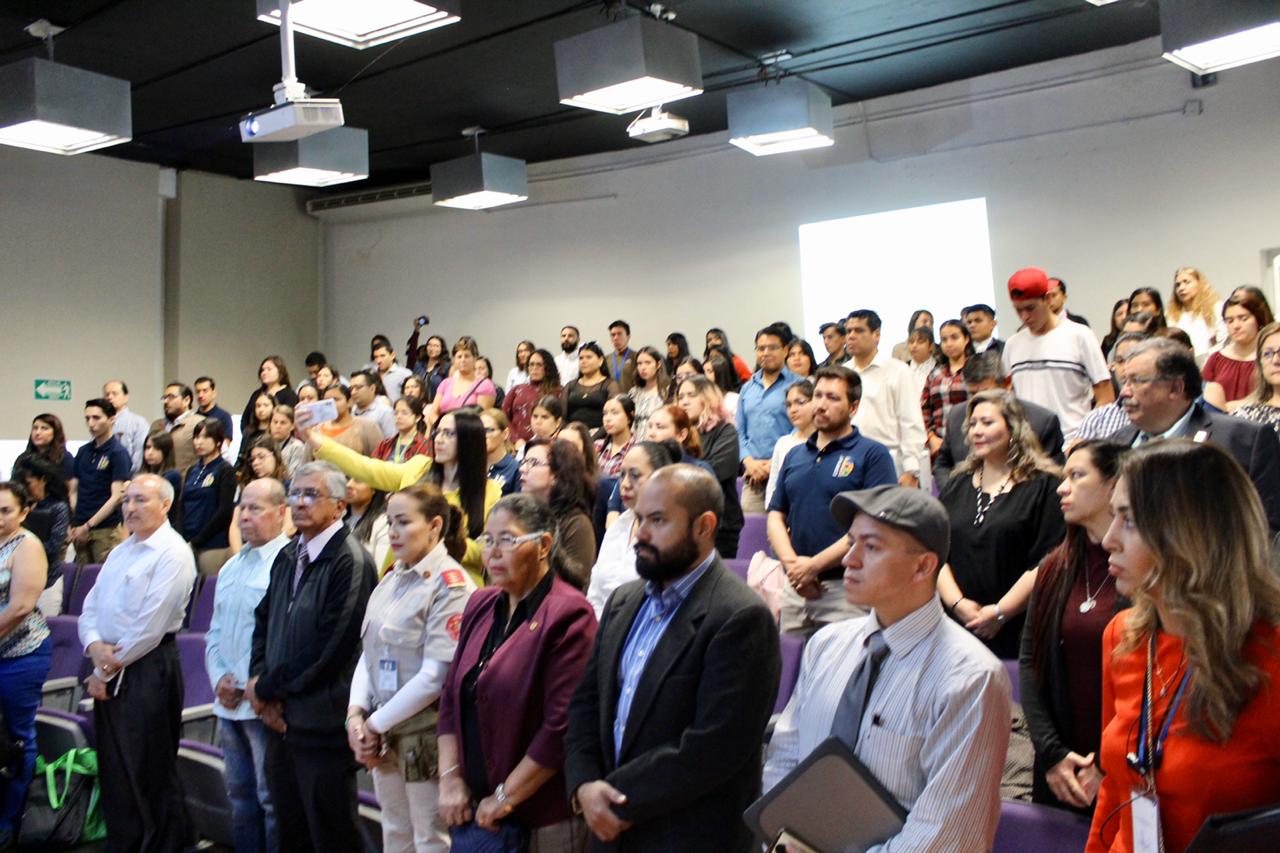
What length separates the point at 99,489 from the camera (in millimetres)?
7539

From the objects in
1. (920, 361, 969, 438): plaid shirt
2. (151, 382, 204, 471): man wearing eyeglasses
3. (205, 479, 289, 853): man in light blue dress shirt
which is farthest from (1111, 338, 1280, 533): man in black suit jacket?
(151, 382, 204, 471): man wearing eyeglasses

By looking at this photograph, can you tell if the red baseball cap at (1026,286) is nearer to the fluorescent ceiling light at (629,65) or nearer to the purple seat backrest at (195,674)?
the fluorescent ceiling light at (629,65)

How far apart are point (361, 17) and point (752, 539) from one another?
287cm

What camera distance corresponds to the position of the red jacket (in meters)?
2.71

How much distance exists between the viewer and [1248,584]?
5.36ft

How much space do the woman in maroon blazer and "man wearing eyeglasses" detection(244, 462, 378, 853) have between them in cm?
72

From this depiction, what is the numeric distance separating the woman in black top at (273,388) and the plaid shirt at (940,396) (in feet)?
14.9

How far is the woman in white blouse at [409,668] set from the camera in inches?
124

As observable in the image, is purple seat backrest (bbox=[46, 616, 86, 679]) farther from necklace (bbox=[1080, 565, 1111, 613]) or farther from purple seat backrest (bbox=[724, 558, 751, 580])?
necklace (bbox=[1080, 565, 1111, 613])

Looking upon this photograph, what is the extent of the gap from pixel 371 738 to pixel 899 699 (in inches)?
69.7

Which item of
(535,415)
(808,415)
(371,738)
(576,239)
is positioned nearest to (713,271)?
(576,239)

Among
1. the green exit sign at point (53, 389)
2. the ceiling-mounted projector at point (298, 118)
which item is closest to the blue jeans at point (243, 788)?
the ceiling-mounted projector at point (298, 118)

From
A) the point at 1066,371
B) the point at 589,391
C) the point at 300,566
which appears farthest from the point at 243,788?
the point at 1066,371

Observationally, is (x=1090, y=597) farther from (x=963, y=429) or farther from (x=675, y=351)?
(x=675, y=351)
